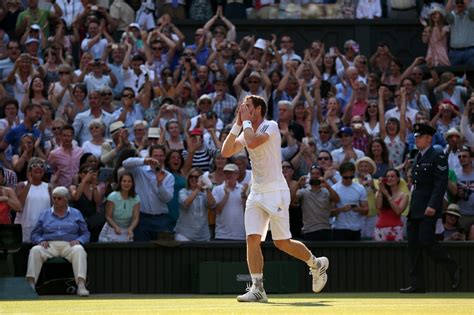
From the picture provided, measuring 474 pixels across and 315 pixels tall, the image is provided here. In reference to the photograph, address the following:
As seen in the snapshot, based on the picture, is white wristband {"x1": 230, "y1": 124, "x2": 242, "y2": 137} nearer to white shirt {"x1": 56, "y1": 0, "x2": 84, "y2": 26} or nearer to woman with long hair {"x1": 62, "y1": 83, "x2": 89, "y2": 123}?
woman with long hair {"x1": 62, "y1": 83, "x2": 89, "y2": 123}

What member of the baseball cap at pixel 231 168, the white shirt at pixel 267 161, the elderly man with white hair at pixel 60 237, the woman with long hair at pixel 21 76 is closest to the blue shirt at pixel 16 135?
the woman with long hair at pixel 21 76

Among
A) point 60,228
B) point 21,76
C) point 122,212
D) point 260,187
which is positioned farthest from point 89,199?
point 260,187

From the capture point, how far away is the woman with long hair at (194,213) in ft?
60.7

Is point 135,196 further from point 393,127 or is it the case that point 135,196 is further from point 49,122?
point 393,127

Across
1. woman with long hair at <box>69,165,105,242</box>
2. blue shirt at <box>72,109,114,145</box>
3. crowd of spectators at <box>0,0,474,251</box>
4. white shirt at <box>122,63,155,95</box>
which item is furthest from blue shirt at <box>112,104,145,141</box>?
woman with long hair at <box>69,165,105,242</box>

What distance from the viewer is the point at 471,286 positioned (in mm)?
18203

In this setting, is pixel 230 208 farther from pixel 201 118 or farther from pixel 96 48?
pixel 96 48

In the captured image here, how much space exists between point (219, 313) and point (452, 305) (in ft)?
8.74

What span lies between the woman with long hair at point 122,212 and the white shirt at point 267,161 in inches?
199

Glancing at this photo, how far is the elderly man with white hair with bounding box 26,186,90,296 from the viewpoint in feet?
56.9

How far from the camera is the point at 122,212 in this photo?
18.2m

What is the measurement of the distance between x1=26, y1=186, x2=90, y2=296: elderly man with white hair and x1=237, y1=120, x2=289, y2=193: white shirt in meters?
4.66

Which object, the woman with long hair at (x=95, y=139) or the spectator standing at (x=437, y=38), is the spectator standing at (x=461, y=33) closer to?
the spectator standing at (x=437, y=38)

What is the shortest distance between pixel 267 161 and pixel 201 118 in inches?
294
